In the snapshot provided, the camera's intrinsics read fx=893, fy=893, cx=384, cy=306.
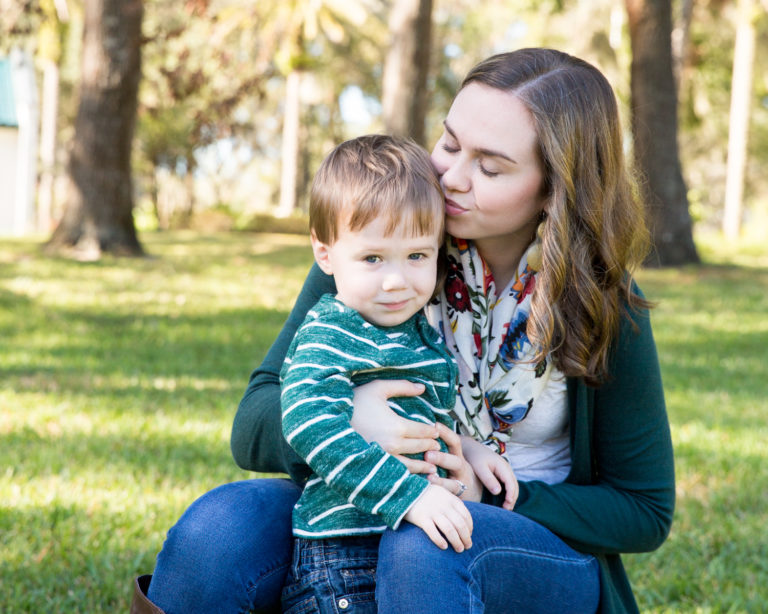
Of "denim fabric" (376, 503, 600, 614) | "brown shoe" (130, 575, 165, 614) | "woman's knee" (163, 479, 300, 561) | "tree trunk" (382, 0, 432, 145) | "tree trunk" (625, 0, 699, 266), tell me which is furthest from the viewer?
"tree trunk" (625, 0, 699, 266)

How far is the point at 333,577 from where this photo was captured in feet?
5.95

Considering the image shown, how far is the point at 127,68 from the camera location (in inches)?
411

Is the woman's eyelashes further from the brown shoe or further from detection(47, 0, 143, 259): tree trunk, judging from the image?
detection(47, 0, 143, 259): tree trunk

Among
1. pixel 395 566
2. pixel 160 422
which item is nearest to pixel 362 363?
pixel 395 566

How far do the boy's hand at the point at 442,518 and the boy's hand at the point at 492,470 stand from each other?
22 centimetres

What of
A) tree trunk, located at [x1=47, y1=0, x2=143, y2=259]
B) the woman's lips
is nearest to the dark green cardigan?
the woman's lips

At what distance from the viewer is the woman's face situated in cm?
196

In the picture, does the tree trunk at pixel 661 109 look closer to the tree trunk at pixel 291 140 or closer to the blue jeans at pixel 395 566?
the blue jeans at pixel 395 566

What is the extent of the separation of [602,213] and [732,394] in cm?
391

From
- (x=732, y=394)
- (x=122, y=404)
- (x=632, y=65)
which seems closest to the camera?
(x=122, y=404)

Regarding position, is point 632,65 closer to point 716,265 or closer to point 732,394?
point 716,265

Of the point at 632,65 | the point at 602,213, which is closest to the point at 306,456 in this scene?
the point at 602,213

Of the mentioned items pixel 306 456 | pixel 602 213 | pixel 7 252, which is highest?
pixel 602 213

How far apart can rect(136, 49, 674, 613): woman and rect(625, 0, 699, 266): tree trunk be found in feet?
30.8
